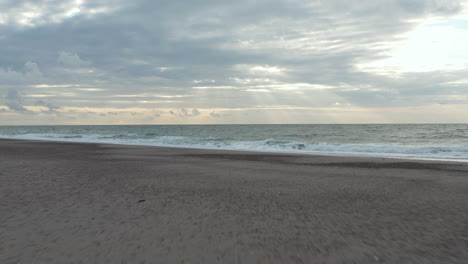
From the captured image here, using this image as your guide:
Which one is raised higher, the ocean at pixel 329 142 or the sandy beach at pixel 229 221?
the sandy beach at pixel 229 221

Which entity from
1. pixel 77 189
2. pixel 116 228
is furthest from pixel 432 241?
pixel 77 189

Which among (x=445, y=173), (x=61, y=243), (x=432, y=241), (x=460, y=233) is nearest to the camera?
(x=61, y=243)

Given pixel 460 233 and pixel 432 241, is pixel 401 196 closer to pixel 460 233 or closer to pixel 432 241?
pixel 460 233

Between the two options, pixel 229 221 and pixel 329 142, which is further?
pixel 329 142

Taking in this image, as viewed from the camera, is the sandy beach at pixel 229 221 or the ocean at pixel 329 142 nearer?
the sandy beach at pixel 229 221

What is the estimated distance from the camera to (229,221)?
18.2ft

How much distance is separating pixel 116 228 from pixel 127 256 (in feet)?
4.04

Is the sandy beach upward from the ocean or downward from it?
upward

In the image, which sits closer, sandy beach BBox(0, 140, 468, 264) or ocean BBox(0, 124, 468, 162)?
sandy beach BBox(0, 140, 468, 264)

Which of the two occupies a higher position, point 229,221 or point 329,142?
point 229,221

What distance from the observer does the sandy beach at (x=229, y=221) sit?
4117mm

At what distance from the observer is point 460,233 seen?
5012 millimetres

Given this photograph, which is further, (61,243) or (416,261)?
(61,243)

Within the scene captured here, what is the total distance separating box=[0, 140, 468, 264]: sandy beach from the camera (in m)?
4.12
